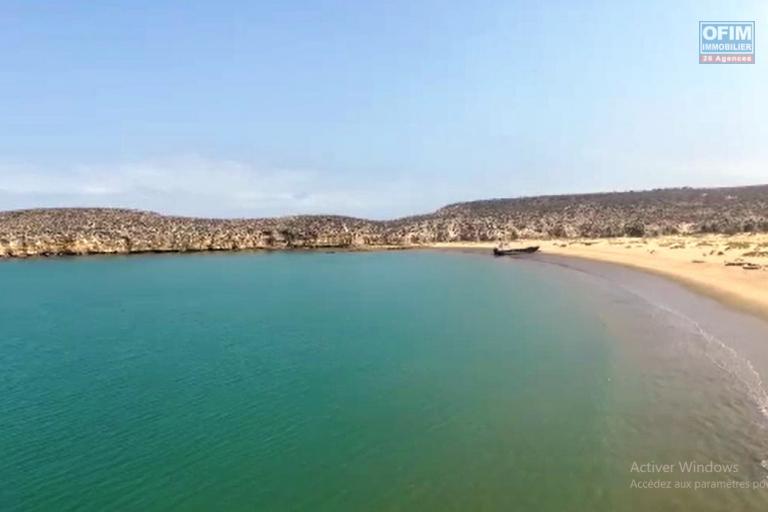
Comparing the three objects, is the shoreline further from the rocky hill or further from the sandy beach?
Answer: the rocky hill

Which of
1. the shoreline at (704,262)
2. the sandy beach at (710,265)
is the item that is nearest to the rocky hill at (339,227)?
→ the shoreline at (704,262)

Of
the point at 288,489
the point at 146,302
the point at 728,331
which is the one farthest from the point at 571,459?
the point at 146,302

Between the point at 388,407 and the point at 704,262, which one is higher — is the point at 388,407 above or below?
below

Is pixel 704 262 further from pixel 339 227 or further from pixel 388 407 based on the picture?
pixel 339 227

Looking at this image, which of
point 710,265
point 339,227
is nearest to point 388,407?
point 710,265

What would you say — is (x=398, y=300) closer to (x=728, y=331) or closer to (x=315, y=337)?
(x=315, y=337)

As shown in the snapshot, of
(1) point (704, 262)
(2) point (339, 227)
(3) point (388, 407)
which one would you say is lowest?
(3) point (388, 407)
